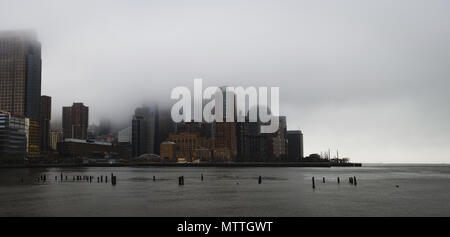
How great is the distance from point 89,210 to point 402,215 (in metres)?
35.4

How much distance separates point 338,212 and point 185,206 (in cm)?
1865

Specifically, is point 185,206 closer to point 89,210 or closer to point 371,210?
point 89,210

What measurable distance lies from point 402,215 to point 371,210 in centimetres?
441

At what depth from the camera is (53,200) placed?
200 ft
